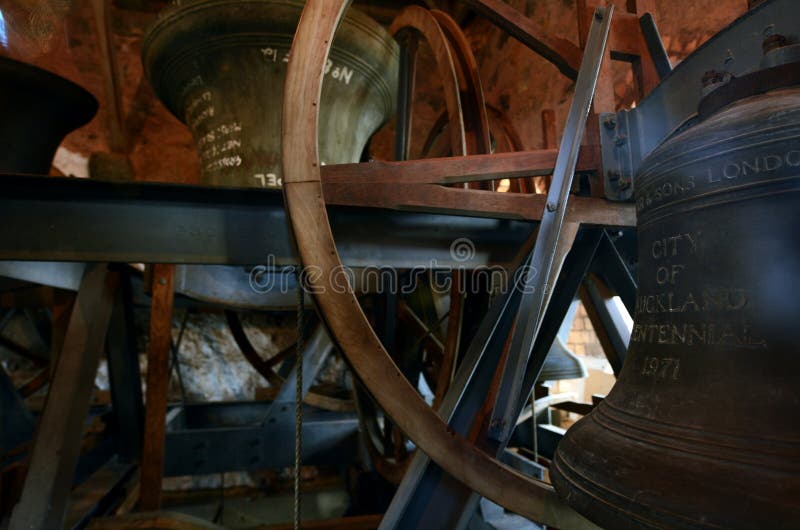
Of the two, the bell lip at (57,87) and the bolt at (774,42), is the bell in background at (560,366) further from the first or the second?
the bell lip at (57,87)

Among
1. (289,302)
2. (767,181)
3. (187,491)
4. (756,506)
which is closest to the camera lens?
(756,506)

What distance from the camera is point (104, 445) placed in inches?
101

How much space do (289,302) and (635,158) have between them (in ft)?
6.06

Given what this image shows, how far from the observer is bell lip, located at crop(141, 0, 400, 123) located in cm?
178

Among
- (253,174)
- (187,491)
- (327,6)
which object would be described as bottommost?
(187,491)

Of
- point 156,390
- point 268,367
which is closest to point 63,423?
point 156,390

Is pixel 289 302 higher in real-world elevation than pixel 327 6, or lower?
lower

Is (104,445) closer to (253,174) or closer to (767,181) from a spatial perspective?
(253,174)

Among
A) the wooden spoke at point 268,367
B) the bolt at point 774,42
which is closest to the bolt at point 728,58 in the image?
the bolt at point 774,42

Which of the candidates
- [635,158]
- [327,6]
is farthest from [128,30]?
[635,158]

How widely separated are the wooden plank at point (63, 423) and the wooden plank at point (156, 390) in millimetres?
189

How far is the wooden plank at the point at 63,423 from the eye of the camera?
55.2 inches

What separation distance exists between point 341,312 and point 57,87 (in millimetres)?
1272

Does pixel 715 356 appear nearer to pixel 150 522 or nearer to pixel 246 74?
pixel 150 522
